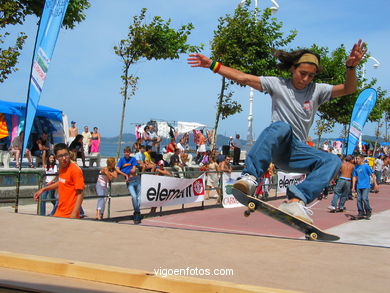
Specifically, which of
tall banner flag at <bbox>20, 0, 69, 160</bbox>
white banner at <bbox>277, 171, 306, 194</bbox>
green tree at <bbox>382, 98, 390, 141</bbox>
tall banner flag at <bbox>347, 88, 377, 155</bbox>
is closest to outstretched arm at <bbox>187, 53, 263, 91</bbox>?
tall banner flag at <bbox>20, 0, 69, 160</bbox>

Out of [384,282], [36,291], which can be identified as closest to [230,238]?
[384,282]

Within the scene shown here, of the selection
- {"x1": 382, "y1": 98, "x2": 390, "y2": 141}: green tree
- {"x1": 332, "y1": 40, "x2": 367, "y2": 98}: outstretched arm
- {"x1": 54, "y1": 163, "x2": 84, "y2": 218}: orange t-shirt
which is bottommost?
{"x1": 54, "y1": 163, "x2": 84, "y2": 218}: orange t-shirt

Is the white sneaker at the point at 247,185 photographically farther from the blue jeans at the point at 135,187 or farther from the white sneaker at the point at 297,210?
the blue jeans at the point at 135,187

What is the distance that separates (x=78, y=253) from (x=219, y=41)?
1967 centimetres

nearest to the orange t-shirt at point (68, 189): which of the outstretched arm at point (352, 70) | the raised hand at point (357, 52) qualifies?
the outstretched arm at point (352, 70)

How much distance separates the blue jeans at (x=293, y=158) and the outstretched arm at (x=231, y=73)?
0.52 metres

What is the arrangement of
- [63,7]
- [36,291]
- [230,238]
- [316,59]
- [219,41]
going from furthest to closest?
[219,41] < [63,7] < [316,59] < [230,238] < [36,291]

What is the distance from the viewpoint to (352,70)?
4.62m

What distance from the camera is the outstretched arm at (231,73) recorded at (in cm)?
463

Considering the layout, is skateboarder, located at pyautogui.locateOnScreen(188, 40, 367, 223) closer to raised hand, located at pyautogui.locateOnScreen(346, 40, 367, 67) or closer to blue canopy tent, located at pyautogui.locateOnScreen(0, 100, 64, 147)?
raised hand, located at pyautogui.locateOnScreen(346, 40, 367, 67)

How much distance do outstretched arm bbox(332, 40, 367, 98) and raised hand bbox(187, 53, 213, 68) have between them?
1304 mm

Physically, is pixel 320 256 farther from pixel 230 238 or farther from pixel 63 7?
pixel 63 7

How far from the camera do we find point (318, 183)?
14.5 feet

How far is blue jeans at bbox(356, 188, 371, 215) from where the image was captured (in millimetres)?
14008
